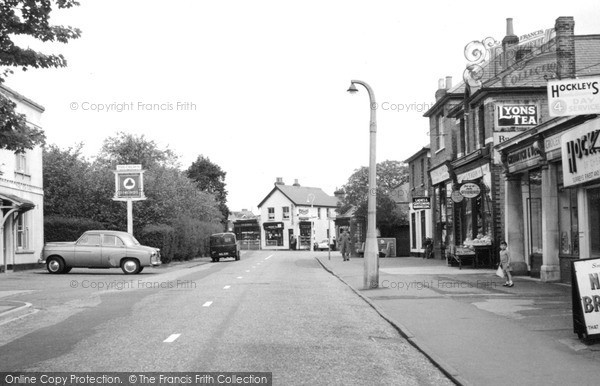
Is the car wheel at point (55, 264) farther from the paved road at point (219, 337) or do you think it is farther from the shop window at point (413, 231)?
the shop window at point (413, 231)

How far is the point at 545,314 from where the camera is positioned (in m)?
12.8

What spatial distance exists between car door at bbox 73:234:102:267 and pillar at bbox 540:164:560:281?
17.2m

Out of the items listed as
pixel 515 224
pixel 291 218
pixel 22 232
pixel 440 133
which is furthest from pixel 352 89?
pixel 291 218

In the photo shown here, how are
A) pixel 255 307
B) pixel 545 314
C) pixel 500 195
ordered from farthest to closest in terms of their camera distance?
pixel 500 195, pixel 255 307, pixel 545 314

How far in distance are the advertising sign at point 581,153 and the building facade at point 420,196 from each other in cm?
2305

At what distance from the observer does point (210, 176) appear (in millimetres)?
97812

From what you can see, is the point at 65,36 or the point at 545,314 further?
the point at 545,314

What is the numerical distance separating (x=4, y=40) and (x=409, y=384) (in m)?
8.25

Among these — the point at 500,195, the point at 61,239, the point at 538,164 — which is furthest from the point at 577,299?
the point at 61,239

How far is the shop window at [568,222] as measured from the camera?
739 inches

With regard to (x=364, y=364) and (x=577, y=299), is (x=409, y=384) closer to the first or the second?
(x=364, y=364)

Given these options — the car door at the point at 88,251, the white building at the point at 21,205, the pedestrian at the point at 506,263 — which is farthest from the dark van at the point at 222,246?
the pedestrian at the point at 506,263

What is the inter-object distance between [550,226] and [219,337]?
43.2ft

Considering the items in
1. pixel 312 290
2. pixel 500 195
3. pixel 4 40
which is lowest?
pixel 312 290
